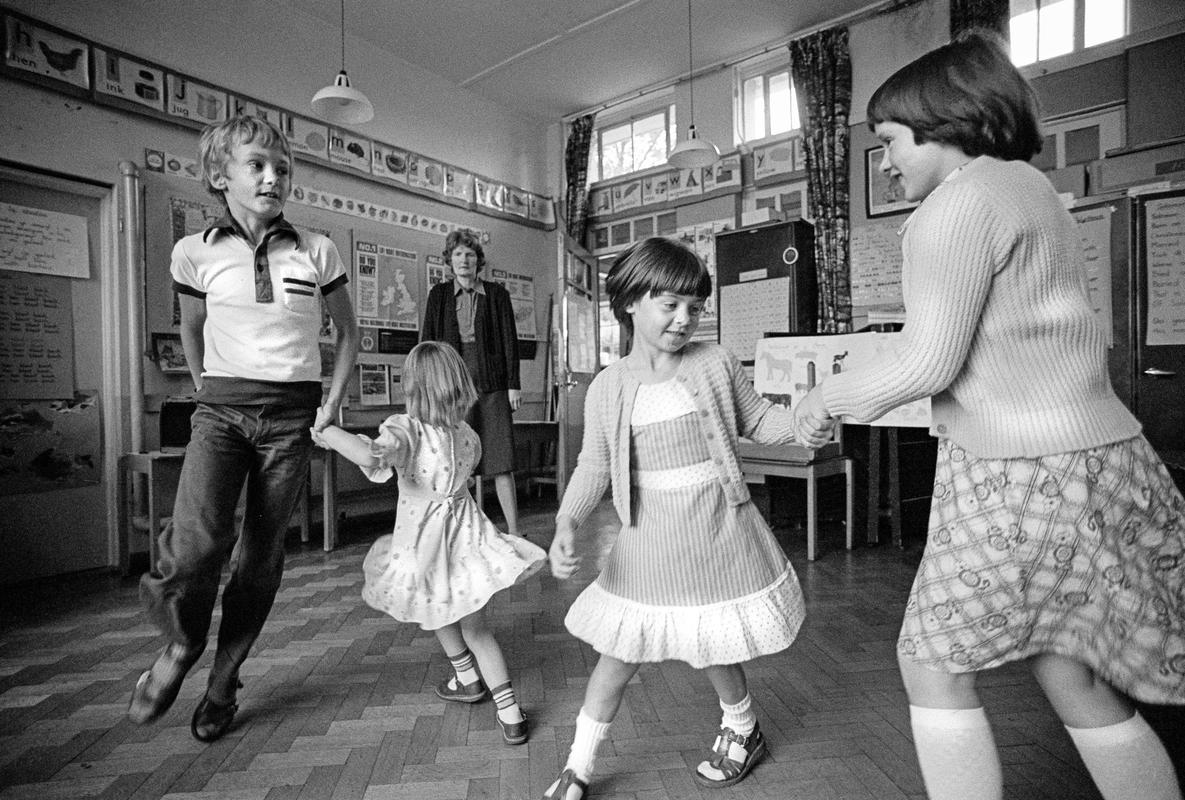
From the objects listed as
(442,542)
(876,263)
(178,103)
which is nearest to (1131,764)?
(442,542)

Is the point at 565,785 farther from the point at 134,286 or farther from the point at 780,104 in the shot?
the point at 780,104

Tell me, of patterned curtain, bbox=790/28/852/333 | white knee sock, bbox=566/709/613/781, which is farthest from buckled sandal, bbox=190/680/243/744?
patterned curtain, bbox=790/28/852/333

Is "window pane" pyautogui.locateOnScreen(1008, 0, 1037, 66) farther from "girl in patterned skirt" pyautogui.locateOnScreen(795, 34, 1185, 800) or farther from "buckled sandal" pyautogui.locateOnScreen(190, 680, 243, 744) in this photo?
"buckled sandal" pyautogui.locateOnScreen(190, 680, 243, 744)

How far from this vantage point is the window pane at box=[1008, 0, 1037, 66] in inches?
185

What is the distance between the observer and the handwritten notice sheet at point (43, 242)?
10.9 ft

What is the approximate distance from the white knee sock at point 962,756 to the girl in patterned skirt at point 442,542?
40.8 inches

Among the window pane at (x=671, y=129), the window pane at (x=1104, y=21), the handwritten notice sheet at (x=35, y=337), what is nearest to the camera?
the handwritten notice sheet at (x=35, y=337)

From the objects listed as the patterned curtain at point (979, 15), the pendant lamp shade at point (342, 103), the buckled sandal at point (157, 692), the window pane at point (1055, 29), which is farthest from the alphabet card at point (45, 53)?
the window pane at point (1055, 29)

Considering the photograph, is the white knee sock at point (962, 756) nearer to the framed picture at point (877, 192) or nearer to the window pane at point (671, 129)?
the framed picture at point (877, 192)

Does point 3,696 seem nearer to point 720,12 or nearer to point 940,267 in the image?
point 940,267

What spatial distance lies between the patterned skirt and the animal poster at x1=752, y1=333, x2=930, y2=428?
9.79 ft

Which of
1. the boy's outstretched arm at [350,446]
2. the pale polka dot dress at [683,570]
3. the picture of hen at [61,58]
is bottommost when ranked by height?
the pale polka dot dress at [683,570]

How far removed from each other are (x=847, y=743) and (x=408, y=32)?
5564 millimetres

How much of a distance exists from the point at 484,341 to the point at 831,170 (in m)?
3.29
